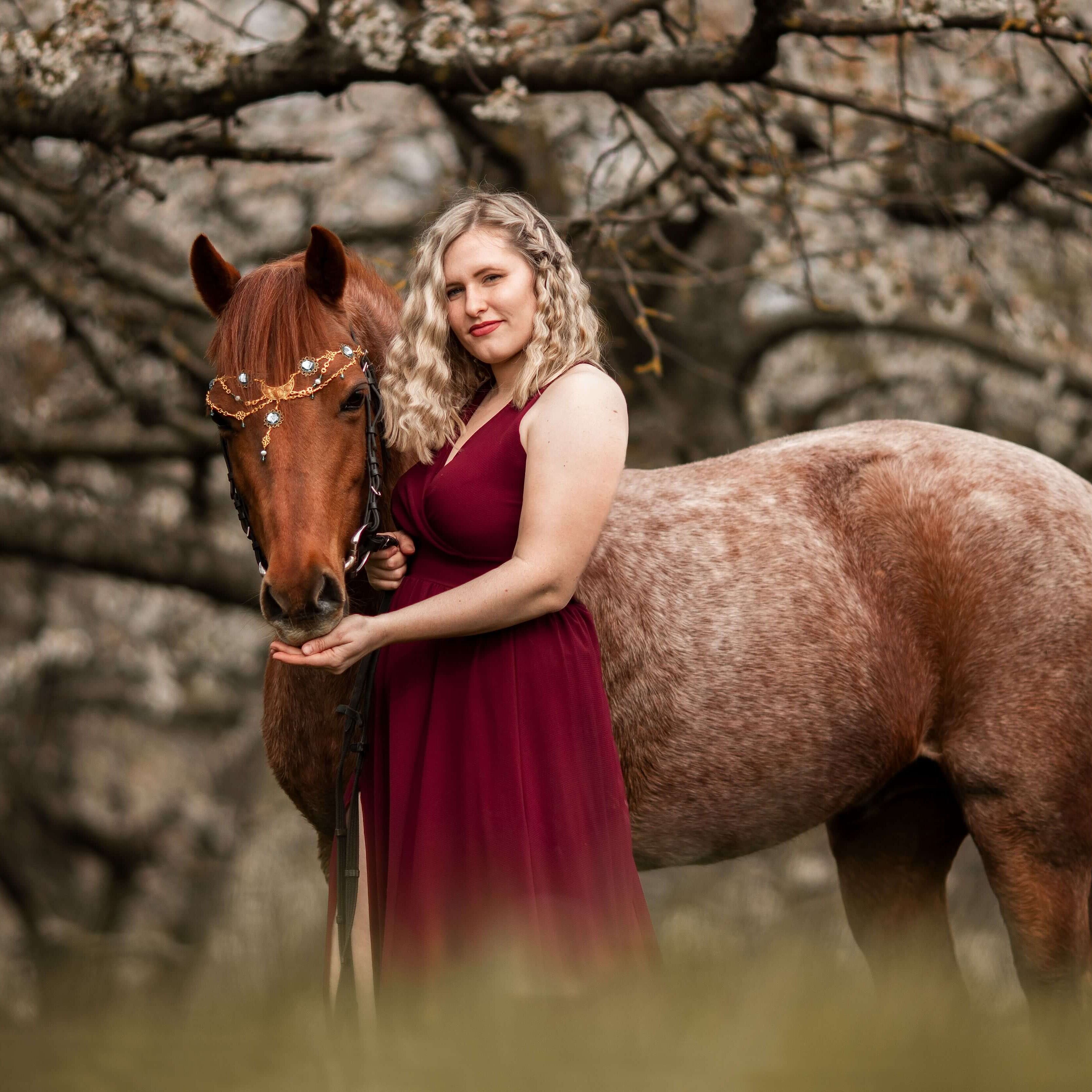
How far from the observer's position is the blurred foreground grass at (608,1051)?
1562 millimetres

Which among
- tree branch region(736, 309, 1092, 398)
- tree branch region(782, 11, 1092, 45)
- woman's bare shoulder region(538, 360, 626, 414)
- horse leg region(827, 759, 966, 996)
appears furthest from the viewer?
tree branch region(736, 309, 1092, 398)

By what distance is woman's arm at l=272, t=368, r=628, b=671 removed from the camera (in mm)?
2441

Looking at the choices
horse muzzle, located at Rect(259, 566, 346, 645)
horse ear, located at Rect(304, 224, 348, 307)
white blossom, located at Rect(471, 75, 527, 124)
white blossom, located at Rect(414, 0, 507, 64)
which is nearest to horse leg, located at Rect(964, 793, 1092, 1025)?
horse muzzle, located at Rect(259, 566, 346, 645)

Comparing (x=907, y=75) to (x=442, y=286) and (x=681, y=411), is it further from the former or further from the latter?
(x=442, y=286)

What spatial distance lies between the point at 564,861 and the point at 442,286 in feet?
4.15

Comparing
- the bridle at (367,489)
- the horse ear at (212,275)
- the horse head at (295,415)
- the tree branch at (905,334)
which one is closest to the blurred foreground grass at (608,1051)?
the horse head at (295,415)

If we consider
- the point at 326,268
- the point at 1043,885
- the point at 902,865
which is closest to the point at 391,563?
the point at 326,268

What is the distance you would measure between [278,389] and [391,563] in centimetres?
47

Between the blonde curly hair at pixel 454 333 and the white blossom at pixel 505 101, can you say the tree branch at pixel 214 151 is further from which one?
the blonde curly hair at pixel 454 333

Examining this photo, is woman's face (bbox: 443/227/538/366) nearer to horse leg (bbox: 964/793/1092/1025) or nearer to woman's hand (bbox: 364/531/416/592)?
woman's hand (bbox: 364/531/416/592)

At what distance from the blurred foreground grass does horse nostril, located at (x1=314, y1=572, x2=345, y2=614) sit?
80cm

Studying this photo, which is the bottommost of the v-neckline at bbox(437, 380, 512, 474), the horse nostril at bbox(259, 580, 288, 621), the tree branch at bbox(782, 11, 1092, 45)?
the horse nostril at bbox(259, 580, 288, 621)

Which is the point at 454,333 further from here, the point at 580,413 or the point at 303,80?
the point at 303,80

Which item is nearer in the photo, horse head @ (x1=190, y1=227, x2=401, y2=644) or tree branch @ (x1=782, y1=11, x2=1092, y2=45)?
horse head @ (x1=190, y1=227, x2=401, y2=644)
